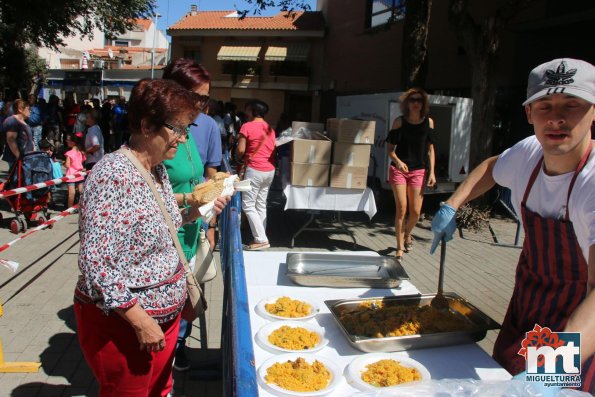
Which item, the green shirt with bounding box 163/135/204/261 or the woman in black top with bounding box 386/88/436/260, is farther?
the woman in black top with bounding box 386/88/436/260

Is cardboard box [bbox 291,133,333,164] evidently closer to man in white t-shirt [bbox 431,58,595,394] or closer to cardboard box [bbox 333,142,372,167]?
cardboard box [bbox 333,142,372,167]

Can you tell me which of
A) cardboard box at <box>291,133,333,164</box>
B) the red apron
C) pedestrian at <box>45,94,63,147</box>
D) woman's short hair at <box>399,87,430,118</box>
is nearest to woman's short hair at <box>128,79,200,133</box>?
the red apron

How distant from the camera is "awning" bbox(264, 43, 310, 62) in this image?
28.9m

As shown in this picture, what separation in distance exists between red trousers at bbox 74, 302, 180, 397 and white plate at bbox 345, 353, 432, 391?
33.2 inches

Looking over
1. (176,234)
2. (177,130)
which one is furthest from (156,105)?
(176,234)

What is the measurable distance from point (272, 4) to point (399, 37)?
7.77 metres

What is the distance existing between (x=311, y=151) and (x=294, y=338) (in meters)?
4.54

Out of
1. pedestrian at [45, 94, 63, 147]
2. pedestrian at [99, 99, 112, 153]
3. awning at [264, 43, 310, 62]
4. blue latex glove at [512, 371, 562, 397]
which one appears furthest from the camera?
awning at [264, 43, 310, 62]

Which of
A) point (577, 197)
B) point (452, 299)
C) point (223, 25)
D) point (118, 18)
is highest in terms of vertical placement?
point (223, 25)

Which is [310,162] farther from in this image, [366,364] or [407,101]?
[366,364]

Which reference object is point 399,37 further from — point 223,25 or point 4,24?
point 223,25

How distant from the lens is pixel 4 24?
17172 millimetres

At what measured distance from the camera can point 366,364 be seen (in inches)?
70.5

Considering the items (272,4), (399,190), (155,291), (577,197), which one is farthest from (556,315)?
(272,4)
